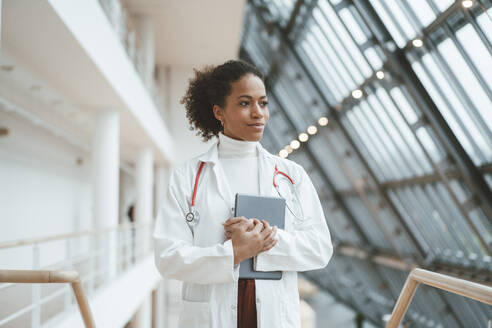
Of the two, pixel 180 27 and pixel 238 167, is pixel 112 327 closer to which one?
pixel 238 167

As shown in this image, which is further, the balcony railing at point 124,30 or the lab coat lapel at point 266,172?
the balcony railing at point 124,30

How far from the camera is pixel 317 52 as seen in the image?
11562mm

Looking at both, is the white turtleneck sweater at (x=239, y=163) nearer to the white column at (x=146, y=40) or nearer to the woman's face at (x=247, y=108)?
the woman's face at (x=247, y=108)

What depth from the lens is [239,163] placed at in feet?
6.33

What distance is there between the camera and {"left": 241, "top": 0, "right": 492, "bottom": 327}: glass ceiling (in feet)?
23.5

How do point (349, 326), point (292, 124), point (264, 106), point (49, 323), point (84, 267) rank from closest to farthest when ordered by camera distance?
point (264, 106)
point (49, 323)
point (84, 267)
point (292, 124)
point (349, 326)

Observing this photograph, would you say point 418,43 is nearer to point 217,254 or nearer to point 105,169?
point 105,169

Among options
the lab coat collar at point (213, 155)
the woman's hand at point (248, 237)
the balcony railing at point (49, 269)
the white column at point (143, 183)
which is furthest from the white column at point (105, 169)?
the woman's hand at point (248, 237)

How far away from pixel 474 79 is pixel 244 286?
6258mm

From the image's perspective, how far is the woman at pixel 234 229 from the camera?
1.67m

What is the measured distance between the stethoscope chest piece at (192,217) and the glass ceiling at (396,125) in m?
4.15

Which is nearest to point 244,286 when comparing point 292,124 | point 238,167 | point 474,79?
point 238,167

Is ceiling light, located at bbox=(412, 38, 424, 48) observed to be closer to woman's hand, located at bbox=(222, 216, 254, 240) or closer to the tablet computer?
the tablet computer

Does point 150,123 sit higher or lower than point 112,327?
higher
